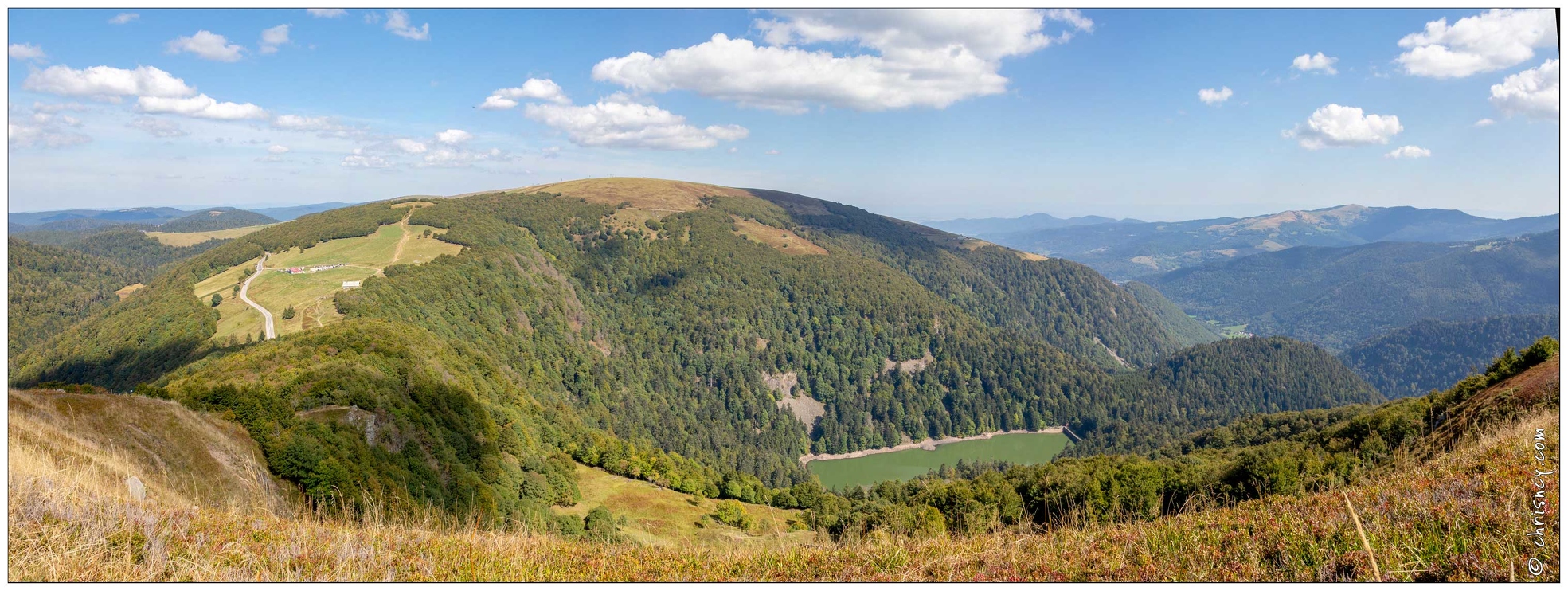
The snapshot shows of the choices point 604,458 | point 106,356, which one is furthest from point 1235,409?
point 106,356

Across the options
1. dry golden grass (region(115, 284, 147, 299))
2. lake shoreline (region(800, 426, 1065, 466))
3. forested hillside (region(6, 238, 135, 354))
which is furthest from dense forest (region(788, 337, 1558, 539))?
dry golden grass (region(115, 284, 147, 299))

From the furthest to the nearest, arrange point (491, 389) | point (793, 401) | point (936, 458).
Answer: point (793, 401) → point (936, 458) → point (491, 389)

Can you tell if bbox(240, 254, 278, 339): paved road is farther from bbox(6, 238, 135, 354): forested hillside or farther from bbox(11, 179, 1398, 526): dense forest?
bbox(6, 238, 135, 354): forested hillside

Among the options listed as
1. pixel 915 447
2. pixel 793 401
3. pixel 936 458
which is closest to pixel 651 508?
pixel 936 458

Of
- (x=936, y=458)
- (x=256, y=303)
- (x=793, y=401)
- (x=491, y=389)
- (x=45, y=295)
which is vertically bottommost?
(x=936, y=458)

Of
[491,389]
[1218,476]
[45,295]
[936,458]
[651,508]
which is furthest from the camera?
[936,458]

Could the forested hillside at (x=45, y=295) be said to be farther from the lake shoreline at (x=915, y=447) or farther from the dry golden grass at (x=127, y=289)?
the lake shoreline at (x=915, y=447)

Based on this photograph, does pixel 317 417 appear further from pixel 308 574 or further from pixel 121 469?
pixel 308 574

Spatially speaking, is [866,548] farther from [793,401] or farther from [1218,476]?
[793,401]
